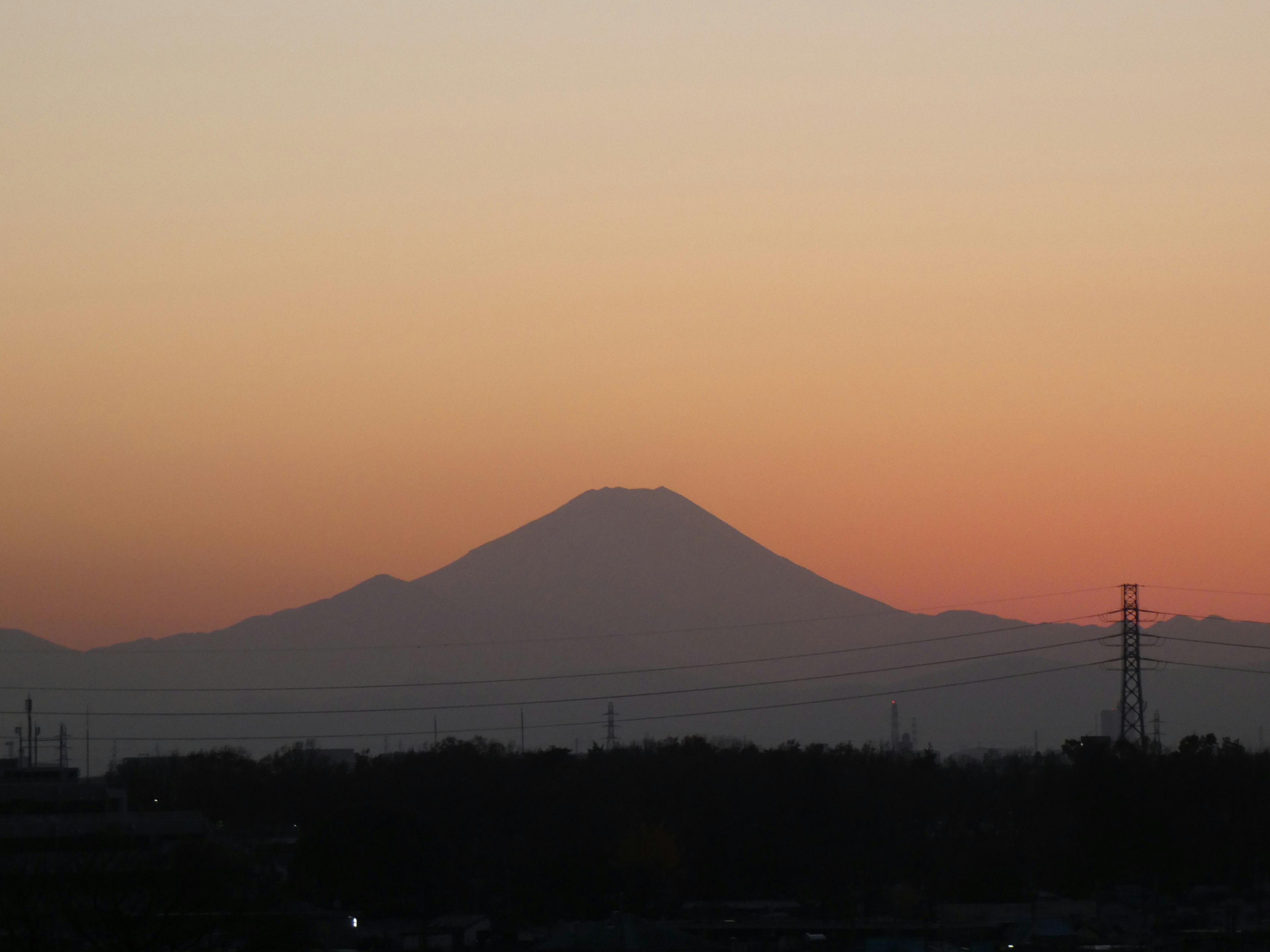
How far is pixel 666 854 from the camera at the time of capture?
178 ft

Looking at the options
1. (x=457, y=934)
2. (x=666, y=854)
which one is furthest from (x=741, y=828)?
(x=457, y=934)

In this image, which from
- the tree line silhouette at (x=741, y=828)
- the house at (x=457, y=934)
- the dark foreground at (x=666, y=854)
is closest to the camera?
the dark foreground at (x=666, y=854)

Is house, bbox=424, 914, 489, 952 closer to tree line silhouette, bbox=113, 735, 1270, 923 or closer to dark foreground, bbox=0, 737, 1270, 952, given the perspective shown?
dark foreground, bbox=0, 737, 1270, 952

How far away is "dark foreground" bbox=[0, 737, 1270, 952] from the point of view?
116ft

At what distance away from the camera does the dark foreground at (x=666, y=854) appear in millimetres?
35219

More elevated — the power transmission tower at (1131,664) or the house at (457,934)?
the power transmission tower at (1131,664)

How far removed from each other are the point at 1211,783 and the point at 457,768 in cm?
2635

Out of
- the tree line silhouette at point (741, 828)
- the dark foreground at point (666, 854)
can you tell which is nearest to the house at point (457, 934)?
the dark foreground at point (666, 854)

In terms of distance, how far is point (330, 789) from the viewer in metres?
64.4

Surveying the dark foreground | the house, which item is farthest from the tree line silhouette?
the house

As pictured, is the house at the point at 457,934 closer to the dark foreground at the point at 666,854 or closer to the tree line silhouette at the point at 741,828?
the dark foreground at the point at 666,854

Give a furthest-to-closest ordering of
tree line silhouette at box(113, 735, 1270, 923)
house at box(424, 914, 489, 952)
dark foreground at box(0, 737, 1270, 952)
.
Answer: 1. tree line silhouette at box(113, 735, 1270, 923)
2. house at box(424, 914, 489, 952)
3. dark foreground at box(0, 737, 1270, 952)

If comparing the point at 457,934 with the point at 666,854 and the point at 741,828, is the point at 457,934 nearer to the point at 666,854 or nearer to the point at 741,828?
the point at 666,854

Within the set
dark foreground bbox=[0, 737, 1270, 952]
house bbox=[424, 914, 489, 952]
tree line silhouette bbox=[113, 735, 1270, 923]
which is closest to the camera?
dark foreground bbox=[0, 737, 1270, 952]
